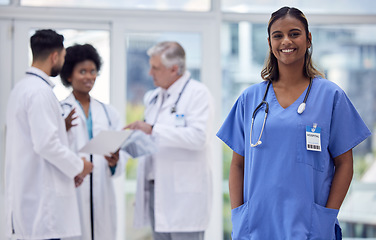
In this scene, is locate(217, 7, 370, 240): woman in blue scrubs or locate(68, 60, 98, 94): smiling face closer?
locate(217, 7, 370, 240): woman in blue scrubs

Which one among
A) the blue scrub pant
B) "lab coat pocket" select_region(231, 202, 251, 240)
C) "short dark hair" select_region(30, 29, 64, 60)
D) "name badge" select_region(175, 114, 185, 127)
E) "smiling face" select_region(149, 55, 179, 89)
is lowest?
the blue scrub pant

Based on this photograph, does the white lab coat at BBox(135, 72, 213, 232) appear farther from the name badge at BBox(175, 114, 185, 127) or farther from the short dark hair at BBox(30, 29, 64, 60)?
the short dark hair at BBox(30, 29, 64, 60)

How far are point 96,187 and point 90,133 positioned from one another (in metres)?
0.37

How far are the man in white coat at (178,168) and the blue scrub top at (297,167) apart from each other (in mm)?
1443

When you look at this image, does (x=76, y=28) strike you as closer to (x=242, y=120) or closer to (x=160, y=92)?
(x=160, y=92)

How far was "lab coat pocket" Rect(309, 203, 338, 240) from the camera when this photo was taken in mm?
1758

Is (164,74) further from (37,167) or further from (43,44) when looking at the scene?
(37,167)

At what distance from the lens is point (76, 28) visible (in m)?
4.56

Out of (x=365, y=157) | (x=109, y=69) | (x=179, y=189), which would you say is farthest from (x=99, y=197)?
(x=365, y=157)

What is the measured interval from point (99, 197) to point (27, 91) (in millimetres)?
896

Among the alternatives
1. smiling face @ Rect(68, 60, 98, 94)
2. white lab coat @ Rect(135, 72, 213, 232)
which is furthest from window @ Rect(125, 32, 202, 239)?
white lab coat @ Rect(135, 72, 213, 232)

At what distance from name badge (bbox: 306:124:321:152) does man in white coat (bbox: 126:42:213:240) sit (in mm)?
1548

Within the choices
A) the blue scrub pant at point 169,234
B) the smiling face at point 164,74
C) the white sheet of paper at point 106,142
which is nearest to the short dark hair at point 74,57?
the smiling face at point 164,74

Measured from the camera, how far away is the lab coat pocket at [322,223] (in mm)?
1758
